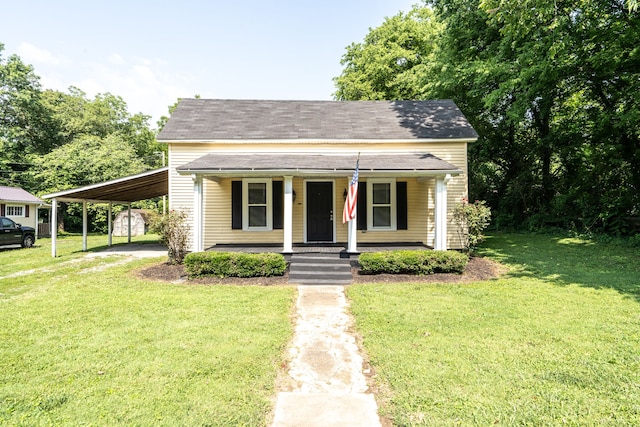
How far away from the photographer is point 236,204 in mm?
10758

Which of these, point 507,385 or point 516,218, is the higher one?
point 516,218

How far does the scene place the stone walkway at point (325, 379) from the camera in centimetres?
277

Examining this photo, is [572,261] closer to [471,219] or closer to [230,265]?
[471,219]

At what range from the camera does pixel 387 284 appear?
744 centimetres

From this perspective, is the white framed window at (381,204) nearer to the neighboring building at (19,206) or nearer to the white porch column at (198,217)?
the white porch column at (198,217)

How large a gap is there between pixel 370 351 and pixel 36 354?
13.5 feet

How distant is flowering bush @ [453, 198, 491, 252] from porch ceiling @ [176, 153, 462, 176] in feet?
4.43

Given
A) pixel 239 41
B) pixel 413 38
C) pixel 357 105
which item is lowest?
pixel 357 105

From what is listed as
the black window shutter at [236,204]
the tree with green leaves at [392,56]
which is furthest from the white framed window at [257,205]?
the tree with green leaves at [392,56]

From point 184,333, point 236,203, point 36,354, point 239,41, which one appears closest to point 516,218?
point 236,203

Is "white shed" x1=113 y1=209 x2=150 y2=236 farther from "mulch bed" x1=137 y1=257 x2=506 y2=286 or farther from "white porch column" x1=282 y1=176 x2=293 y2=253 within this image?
"white porch column" x1=282 y1=176 x2=293 y2=253

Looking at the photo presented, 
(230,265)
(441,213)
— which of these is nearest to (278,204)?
(230,265)

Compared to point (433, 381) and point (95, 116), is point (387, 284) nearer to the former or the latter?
point (433, 381)

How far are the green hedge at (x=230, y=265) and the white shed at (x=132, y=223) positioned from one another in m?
15.7
